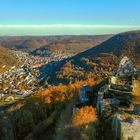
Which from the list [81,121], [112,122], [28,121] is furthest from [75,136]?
[28,121]

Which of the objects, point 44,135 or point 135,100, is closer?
point 135,100

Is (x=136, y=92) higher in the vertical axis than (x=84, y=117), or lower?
higher

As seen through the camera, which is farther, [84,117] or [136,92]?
[136,92]

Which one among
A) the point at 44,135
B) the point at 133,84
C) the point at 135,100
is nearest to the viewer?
the point at 135,100

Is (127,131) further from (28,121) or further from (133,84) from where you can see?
(28,121)

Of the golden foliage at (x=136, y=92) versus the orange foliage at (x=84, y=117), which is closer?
the orange foliage at (x=84, y=117)

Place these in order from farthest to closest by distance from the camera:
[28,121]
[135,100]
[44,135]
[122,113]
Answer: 1. [28,121]
2. [44,135]
3. [135,100]
4. [122,113]

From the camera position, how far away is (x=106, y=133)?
155 feet

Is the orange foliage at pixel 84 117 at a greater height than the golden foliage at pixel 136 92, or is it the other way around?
the golden foliage at pixel 136 92

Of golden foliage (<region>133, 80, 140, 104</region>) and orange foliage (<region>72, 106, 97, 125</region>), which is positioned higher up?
golden foliage (<region>133, 80, 140, 104</region>)

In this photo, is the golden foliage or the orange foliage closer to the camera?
the orange foliage

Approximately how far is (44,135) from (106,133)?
70.6 ft

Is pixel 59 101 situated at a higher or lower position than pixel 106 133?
lower

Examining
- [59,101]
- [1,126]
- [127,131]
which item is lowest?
[1,126]
